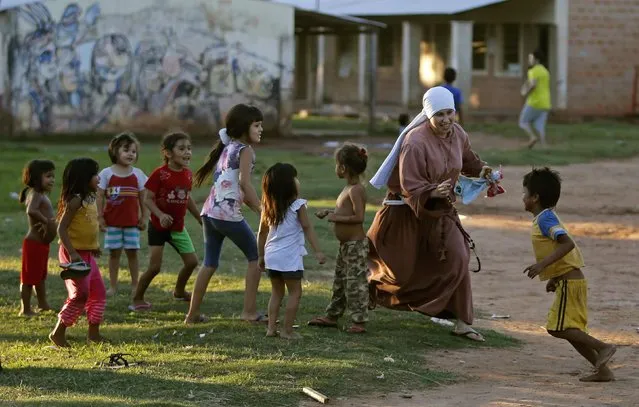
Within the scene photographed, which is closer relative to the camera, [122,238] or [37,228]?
[37,228]

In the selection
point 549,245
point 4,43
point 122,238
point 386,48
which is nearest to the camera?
point 549,245

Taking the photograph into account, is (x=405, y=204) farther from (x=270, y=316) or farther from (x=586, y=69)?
(x=586, y=69)

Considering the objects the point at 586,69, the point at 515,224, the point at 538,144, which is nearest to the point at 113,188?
the point at 515,224

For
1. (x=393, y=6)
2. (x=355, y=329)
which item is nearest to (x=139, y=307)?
(x=355, y=329)

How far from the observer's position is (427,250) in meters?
8.88

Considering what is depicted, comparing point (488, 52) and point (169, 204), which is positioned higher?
point (488, 52)

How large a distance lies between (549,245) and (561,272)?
18 cm

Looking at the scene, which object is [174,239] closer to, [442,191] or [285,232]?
[285,232]

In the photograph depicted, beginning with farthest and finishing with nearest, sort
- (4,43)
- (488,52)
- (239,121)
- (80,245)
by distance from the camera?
(488,52), (4,43), (239,121), (80,245)

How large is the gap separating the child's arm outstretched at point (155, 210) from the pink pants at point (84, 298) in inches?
42.7

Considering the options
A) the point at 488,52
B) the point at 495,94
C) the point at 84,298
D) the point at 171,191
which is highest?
the point at 488,52

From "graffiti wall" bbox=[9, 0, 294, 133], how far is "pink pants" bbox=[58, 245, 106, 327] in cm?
1699

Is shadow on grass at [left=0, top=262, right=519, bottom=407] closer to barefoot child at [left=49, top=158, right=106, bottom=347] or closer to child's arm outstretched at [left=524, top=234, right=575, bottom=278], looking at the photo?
barefoot child at [left=49, top=158, right=106, bottom=347]

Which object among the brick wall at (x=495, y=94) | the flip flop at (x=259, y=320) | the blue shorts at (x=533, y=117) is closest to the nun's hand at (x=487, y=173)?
the flip flop at (x=259, y=320)
